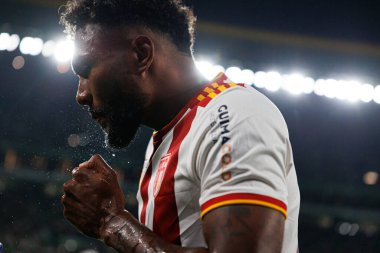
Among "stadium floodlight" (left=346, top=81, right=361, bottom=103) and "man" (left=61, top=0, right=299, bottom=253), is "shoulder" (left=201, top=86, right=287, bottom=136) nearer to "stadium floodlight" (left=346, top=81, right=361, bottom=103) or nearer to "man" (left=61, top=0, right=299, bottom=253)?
"man" (left=61, top=0, right=299, bottom=253)

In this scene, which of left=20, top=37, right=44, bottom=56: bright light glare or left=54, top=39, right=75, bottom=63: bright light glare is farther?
left=20, top=37, right=44, bottom=56: bright light glare

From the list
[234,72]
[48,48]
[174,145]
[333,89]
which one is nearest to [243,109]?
[174,145]

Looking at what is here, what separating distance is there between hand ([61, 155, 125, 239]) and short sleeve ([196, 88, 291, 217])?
0.28 meters

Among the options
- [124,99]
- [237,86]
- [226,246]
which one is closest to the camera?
[226,246]

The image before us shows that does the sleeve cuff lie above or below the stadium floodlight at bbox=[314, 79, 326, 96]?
below

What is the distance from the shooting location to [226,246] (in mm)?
1162

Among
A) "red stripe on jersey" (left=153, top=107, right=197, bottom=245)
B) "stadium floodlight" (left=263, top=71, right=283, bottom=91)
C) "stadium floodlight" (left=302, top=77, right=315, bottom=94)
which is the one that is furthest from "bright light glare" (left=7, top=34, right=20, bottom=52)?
"red stripe on jersey" (left=153, top=107, right=197, bottom=245)

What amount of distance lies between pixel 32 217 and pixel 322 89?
5.96 metres

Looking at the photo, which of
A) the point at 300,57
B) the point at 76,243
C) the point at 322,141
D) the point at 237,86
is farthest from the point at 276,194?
the point at 322,141

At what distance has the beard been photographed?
1.59m

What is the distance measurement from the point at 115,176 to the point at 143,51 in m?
0.36

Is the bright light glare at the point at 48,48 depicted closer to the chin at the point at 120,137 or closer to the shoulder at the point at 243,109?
the chin at the point at 120,137

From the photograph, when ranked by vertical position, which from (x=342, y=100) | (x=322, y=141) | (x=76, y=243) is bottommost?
(x=76, y=243)

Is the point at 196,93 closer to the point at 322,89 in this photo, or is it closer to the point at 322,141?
the point at 322,89
